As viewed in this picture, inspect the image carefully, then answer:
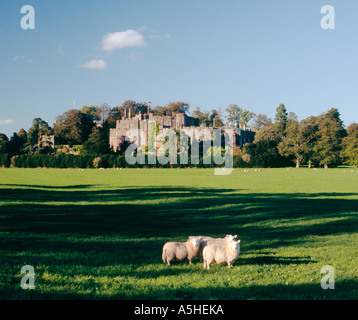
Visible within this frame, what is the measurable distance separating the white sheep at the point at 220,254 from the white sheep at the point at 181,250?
28 cm

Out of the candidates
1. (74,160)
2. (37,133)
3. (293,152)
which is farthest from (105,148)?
(293,152)

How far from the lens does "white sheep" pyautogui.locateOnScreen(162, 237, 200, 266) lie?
682cm

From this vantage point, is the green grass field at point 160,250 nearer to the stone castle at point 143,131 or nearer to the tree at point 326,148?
the tree at point 326,148

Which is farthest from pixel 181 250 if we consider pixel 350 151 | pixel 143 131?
pixel 143 131

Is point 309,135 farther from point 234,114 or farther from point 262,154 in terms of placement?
point 234,114

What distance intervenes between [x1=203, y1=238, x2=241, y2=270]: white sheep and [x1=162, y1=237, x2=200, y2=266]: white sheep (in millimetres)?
278

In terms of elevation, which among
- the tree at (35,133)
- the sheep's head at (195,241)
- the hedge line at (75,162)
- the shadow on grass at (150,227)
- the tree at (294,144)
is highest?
the tree at (35,133)

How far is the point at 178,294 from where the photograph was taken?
17.2 ft

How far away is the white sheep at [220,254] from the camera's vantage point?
6.58m

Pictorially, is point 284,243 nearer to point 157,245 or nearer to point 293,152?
point 157,245

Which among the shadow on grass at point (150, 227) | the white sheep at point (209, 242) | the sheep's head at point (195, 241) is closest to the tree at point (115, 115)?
the shadow on grass at point (150, 227)

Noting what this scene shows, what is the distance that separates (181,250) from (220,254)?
0.76 meters
